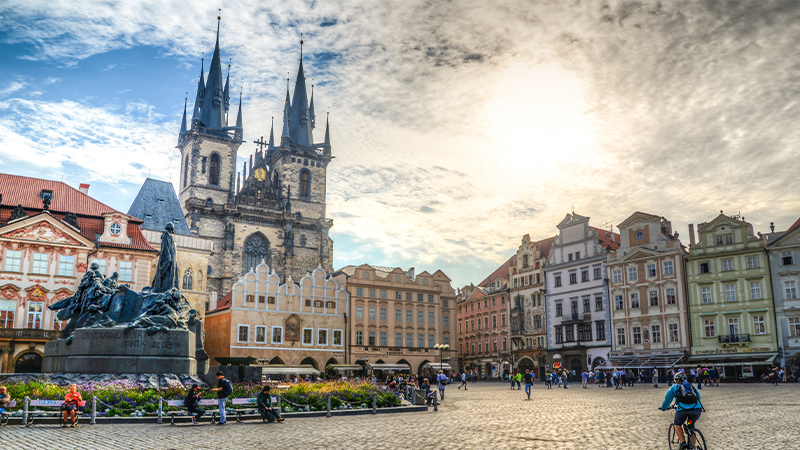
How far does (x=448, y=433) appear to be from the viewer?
50.0 feet

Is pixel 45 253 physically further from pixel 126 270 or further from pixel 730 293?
pixel 730 293

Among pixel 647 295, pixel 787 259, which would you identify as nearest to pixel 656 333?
pixel 647 295

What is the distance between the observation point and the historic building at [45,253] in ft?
135

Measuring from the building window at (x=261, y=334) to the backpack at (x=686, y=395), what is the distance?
149 feet

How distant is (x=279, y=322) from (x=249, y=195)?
2442cm

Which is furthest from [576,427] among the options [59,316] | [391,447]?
[59,316]

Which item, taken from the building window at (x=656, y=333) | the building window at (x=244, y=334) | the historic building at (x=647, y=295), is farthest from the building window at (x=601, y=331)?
the building window at (x=244, y=334)

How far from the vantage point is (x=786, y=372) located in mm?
45719

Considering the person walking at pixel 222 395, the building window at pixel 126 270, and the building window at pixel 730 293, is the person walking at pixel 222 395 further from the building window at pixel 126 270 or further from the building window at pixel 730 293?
the building window at pixel 730 293

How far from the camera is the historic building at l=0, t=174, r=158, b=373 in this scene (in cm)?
4109

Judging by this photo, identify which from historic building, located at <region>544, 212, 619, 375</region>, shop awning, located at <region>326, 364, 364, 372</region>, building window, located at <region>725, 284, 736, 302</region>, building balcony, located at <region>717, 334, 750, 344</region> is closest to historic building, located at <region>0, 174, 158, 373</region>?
shop awning, located at <region>326, 364, 364, 372</region>

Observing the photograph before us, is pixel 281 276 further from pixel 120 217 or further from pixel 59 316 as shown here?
pixel 59 316

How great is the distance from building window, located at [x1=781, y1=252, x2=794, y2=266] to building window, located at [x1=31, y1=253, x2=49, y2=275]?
50.5 metres

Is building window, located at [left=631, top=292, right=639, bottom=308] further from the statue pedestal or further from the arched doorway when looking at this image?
the arched doorway
